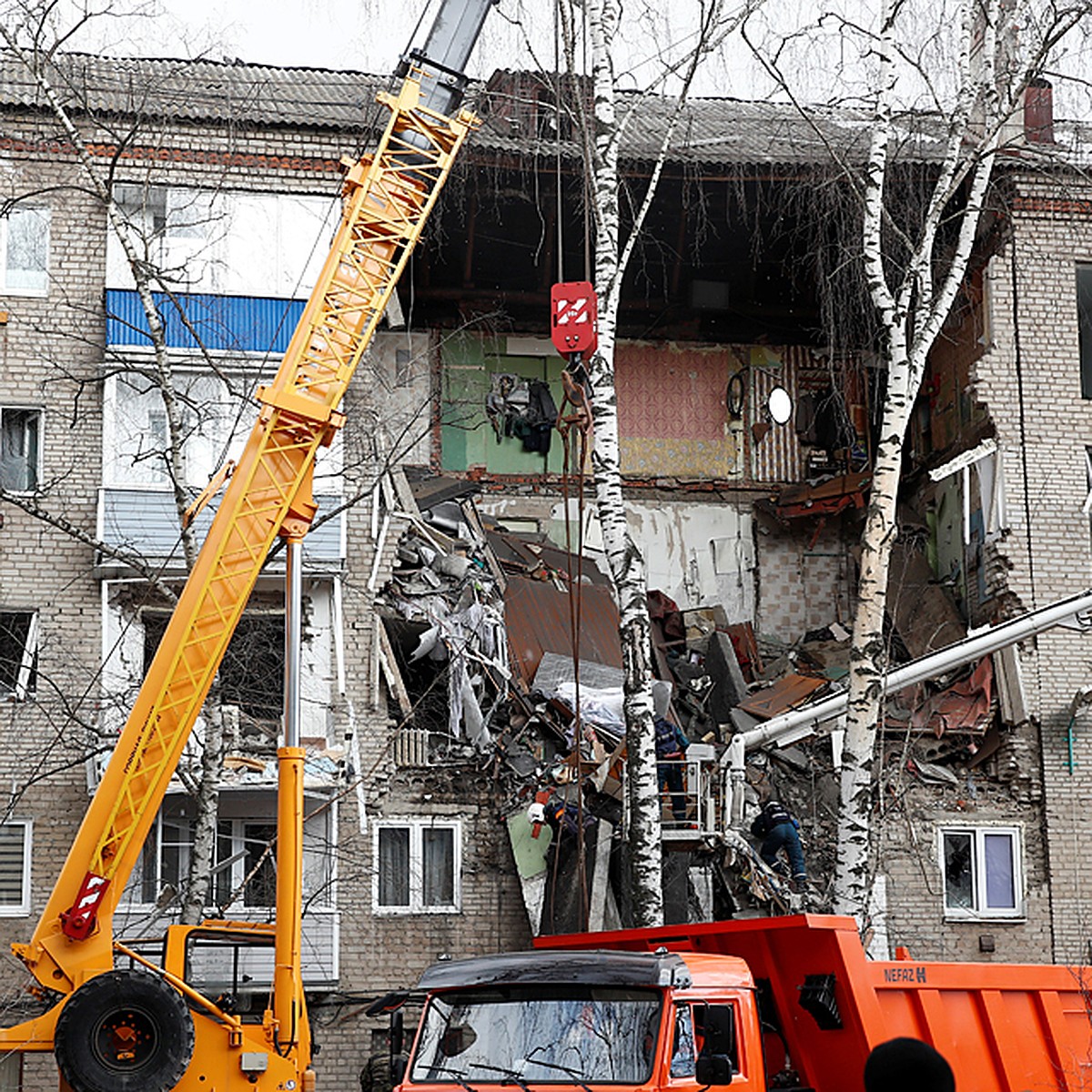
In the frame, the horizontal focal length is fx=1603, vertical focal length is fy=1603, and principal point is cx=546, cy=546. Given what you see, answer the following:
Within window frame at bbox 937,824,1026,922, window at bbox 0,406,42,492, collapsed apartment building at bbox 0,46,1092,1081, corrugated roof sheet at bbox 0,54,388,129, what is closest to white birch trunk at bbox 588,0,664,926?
collapsed apartment building at bbox 0,46,1092,1081

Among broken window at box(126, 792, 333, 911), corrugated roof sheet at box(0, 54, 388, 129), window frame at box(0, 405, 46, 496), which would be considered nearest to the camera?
broken window at box(126, 792, 333, 911)

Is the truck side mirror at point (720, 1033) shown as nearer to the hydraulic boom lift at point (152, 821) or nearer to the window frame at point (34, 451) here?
the hydraulic boom lift at point (152, 821)

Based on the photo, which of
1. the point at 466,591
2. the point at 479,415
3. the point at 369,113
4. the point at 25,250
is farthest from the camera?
the point at 479,415

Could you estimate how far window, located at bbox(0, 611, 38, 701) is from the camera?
20.2 m

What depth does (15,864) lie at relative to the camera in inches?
774

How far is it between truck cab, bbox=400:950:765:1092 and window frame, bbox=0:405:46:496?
45.3 feet

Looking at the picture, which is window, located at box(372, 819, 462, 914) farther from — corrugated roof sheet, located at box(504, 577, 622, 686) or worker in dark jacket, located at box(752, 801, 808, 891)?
worker in dark jacket, located at box(752, 801, 808, 891)

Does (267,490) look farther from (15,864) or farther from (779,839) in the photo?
(15,864)

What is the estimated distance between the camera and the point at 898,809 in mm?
21172

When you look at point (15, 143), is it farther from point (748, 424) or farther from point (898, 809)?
point (898, 809)

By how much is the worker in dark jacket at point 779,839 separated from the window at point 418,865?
402 centimetres

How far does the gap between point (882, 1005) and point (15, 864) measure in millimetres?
13094

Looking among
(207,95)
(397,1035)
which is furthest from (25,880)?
(397,1035)

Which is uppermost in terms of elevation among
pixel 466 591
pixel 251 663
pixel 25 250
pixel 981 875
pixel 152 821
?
pixel 25 250
